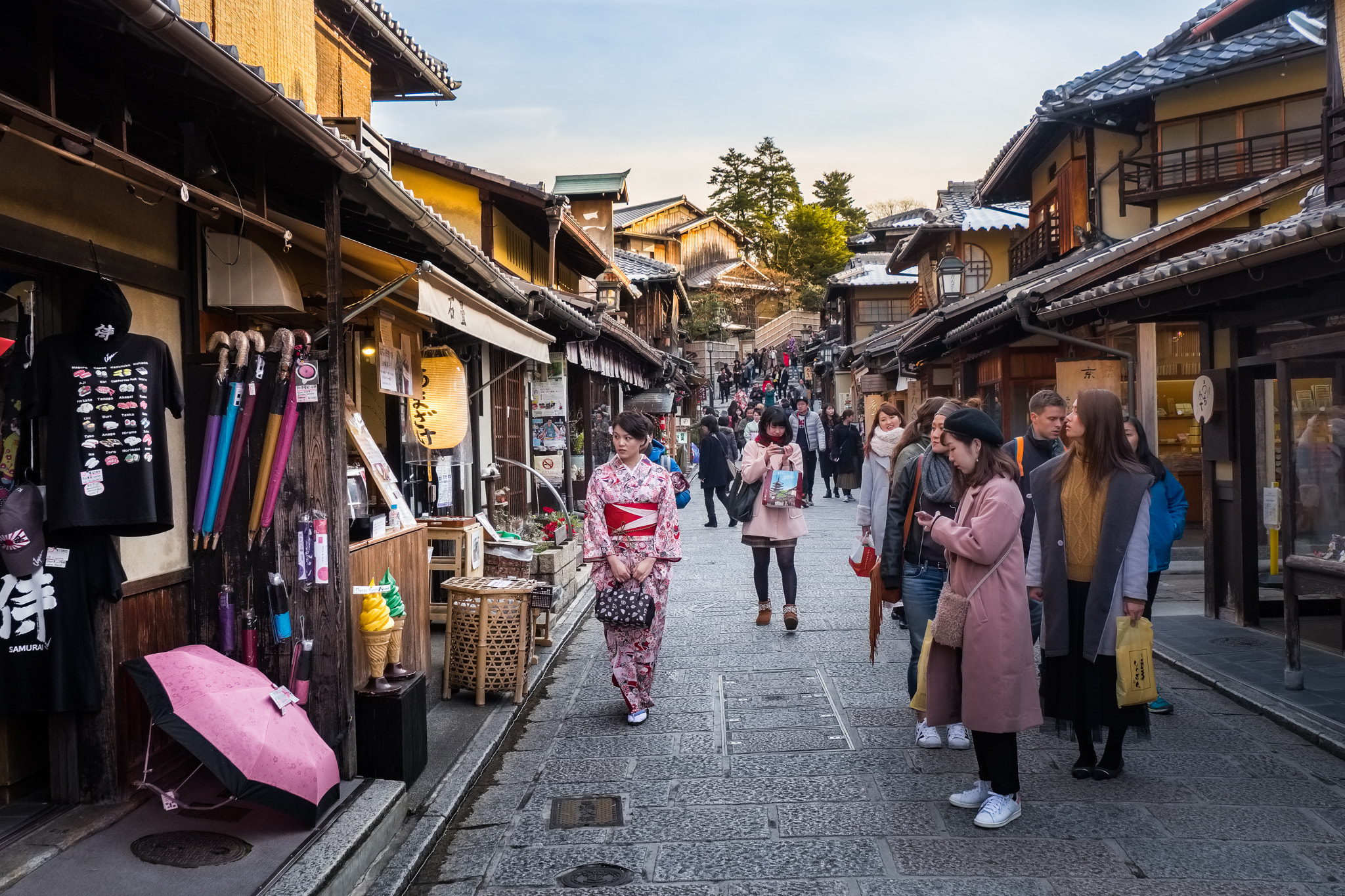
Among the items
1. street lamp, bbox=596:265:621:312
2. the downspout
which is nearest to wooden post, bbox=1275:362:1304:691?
the downspout

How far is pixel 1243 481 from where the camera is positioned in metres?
10.2


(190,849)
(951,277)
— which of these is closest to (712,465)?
(951,277)

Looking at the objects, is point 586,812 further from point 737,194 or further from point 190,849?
point 737,194

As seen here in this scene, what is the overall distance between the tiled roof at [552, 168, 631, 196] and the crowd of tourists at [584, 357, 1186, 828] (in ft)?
65.2

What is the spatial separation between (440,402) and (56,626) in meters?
4.93

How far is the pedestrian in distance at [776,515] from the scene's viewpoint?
10.2 m

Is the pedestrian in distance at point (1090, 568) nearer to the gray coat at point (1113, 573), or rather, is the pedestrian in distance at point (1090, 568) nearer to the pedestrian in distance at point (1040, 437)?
the gray coat at point (1113, 573)

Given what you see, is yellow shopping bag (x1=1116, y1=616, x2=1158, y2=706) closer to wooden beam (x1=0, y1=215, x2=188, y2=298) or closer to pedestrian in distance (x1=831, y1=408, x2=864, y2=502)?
wooden beam (x1=0, y1=215, x2=188, y2=298)

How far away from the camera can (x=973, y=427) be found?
5242 millimetres

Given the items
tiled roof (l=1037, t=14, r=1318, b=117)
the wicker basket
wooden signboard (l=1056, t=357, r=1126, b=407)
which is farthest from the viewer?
tiled roof (l=1037, t=14, r=1318, b=117)

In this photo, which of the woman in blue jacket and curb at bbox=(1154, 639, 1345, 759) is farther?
the woman in blue jacket

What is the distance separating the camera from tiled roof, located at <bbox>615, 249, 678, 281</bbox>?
3688 centimetres

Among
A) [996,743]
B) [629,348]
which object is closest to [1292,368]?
[996,743]

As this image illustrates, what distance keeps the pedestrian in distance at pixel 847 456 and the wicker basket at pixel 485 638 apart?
1707 cm
